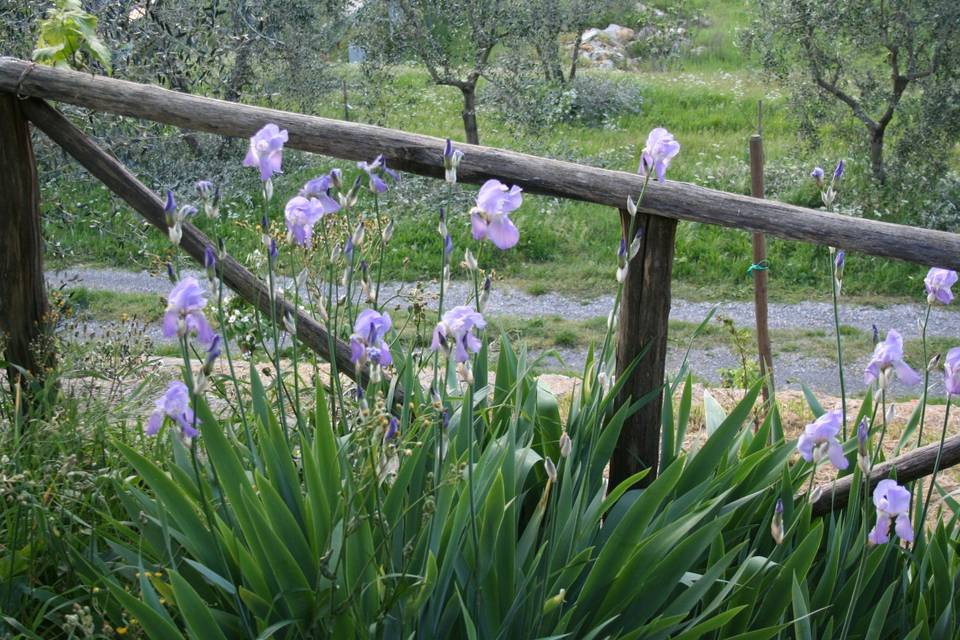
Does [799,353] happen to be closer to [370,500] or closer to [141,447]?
[141,447]

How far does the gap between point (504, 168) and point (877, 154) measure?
7444 millimetres

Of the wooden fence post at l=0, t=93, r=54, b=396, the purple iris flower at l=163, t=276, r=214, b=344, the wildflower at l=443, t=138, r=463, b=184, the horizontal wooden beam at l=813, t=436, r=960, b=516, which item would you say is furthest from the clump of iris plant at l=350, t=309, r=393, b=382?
the wooden fence post at l=0, t=93, r=54, b=396

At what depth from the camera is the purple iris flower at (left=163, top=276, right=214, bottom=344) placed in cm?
156

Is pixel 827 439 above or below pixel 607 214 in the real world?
above

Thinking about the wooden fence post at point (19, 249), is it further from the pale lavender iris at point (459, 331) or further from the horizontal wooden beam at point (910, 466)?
the horizontal wooden beam at point (910, 466)

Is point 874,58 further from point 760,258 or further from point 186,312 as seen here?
point 186,312

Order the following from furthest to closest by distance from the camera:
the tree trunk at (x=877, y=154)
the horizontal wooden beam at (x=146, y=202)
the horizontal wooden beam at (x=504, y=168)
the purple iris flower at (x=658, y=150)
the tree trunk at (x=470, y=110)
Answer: the tree trunk at (x=470, y=110), the tree trunk at (x=877, y=154), the horizontal wooden beam at (x=146, y=202), the horizontal wooden beam at (x=504, y=168), the purple iris flower at (x=658, y=150)

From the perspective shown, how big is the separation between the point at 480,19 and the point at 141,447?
7.39m

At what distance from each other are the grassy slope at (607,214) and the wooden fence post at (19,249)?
156cm

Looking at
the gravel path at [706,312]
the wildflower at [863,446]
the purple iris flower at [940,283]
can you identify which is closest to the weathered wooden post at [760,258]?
the purple iris flower at [940,283]

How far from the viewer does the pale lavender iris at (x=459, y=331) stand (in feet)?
5.40

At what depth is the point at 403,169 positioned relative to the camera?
2.62m

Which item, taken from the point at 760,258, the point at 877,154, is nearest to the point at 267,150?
the point at 760,258

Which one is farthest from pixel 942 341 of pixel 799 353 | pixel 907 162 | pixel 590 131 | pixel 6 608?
pixel 6 608
